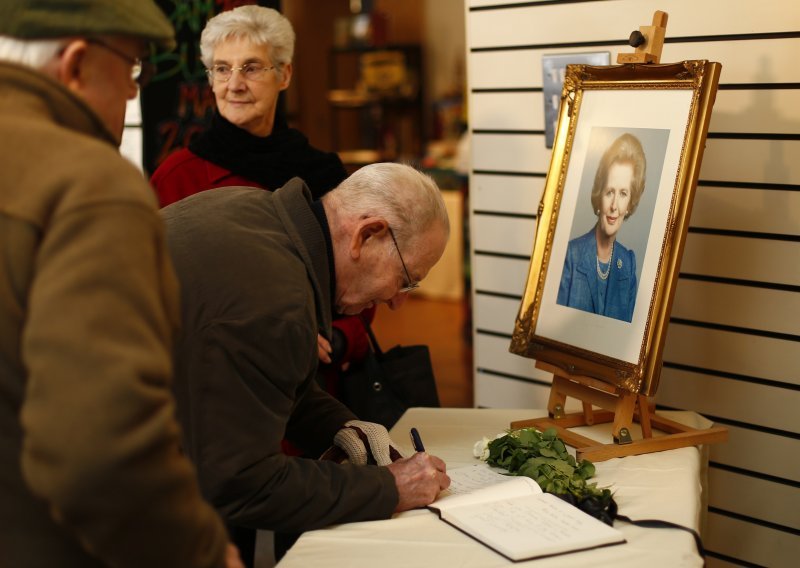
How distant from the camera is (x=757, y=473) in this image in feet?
8.85

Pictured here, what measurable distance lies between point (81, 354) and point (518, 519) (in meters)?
0.99

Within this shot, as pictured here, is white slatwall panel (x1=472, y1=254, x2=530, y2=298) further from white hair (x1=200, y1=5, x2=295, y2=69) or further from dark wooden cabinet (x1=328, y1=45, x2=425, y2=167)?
dark wooden cabinet (x1=328, y1=45, x2=425, y2=167)

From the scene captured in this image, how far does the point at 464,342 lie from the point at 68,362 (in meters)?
5.23

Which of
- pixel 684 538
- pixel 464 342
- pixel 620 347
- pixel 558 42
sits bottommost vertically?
pixel 464 342

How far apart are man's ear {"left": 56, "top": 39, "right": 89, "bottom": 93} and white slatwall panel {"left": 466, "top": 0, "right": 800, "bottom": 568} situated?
1.97 meters

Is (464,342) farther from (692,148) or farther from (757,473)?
(692,148)

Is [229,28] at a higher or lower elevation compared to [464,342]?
higher

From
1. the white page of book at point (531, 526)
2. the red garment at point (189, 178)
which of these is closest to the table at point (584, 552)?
the white page of book at point (531, 526)

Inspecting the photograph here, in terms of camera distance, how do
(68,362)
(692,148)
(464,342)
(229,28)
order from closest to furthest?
1. (68,362)
2. (692,148)
3. (229,28)
4. (464,342)

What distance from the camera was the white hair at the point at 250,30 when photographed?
8.67 ft

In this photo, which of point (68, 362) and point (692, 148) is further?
point (692, 148)

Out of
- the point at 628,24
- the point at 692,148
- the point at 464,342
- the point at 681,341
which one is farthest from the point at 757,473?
the point at 464,342

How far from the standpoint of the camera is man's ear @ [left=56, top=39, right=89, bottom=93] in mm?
1074

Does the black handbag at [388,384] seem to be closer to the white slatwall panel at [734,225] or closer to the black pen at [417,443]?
the black pen at [417,443]
